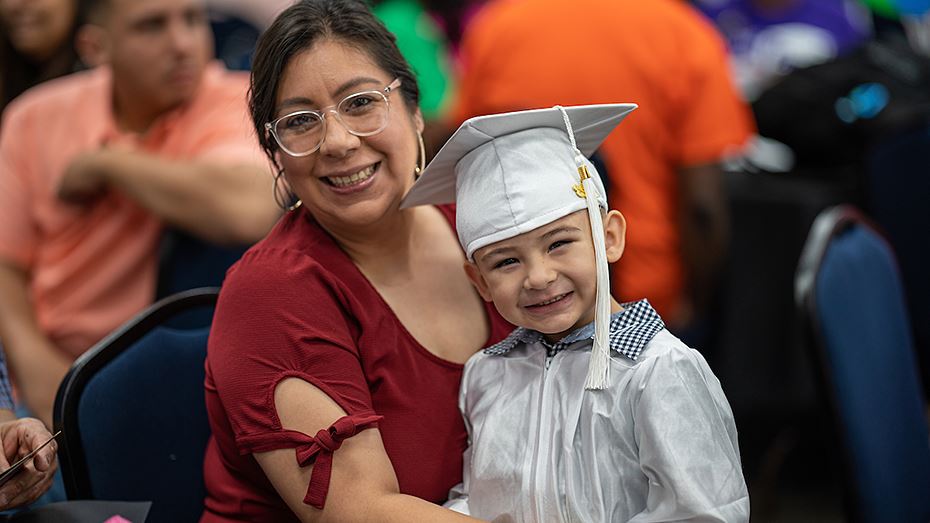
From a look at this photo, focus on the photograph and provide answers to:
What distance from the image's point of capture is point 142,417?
78.1 inches

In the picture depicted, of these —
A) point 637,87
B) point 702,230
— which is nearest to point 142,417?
point 637,87

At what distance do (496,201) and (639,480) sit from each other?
16.5 inches

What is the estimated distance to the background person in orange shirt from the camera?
9.07 ft

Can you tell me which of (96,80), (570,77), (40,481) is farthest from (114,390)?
(570,77)

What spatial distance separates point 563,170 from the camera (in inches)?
60.6

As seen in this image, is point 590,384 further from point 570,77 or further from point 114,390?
point 570,77

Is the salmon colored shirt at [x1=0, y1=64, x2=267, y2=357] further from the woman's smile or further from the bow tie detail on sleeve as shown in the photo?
the bow tie detail on sleeve

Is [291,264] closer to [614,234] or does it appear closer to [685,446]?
[614,234]

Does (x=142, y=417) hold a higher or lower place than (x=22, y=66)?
lower

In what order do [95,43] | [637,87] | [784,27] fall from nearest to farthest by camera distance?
[95,43] → [637,87] → [784,27]

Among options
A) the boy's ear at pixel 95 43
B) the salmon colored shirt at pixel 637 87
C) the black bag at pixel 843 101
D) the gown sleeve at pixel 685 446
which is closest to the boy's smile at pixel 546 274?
the gown sleeve at pixel 685 446

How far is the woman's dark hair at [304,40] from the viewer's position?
5.51 ft

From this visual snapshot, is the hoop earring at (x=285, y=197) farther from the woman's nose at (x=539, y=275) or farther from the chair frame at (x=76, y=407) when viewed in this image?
the woman's nose at (x=539, y=275)

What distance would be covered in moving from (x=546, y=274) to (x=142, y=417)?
2.85ft
